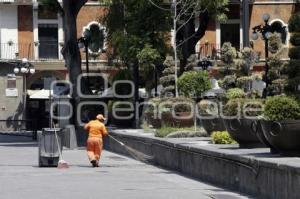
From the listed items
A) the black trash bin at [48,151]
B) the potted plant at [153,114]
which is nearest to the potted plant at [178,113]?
the potted plant at [153,114]

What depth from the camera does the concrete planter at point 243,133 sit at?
17375 mm

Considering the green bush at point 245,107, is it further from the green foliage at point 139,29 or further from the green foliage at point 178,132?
the green foliage at point 139,29

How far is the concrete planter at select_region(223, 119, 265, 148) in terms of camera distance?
57.0 ft

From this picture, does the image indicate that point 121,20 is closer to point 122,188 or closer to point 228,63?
point 228,63

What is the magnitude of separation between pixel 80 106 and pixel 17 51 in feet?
54.4

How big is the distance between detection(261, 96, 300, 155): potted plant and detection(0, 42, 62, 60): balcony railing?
43.7 meters

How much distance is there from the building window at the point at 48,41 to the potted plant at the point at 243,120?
40.6 metres

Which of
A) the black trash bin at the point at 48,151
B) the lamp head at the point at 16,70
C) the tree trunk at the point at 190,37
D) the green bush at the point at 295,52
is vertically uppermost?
the tree trunk at the point at 190,37

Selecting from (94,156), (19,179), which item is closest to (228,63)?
(94,156)

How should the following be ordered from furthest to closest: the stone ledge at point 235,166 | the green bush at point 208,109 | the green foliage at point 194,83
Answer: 1. the green foliage at point 194,83
2. the green bush at point 208,109
3. the stone ledge at point 235,166

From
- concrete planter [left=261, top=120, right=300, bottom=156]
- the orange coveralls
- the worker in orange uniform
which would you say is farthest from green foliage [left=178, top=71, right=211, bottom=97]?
concrete planter [left=261, top=120, right=300, bottom=156]

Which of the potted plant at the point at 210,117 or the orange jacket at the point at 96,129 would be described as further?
the orange jacket at the point at 96,129

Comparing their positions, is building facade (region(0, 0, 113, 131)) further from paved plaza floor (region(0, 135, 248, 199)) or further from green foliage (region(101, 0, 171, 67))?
paved plaza floor (region(0, 135, 248, 199))

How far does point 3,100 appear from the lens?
5809cm
